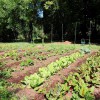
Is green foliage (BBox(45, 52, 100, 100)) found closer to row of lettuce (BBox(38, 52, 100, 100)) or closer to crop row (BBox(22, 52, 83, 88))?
row of lettuce (BBox(38, 52, 100, 100))

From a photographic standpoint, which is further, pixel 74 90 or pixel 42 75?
pixel 42 75

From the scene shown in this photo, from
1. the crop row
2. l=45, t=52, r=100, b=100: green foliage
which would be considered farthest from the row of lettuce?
the crop row

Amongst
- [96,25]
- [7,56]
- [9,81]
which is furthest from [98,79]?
[96,25]

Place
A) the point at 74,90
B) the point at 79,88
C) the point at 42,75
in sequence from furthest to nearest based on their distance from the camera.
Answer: the point at 42,75 → the point at 74,90 → the point at 79,88

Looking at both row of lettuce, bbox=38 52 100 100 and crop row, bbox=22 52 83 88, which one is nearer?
row of lettuce, bbox=38 52 100 100

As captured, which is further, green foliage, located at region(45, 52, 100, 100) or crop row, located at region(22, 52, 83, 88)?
crop row, located at region(22, 52, 83, 88)

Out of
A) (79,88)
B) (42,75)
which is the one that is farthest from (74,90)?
(42,75)

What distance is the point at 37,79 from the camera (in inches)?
299

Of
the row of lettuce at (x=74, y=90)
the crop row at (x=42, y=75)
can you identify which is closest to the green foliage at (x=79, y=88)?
the row of lettuce at (x=74, y=90)

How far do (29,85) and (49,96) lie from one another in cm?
125

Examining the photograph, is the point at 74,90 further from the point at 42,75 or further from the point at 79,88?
the point at 42,75

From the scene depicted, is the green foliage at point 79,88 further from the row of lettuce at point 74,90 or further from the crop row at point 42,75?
the crop row at point 42,75

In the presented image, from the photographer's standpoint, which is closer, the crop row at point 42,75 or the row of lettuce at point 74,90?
the row of lettuce at point 74,90

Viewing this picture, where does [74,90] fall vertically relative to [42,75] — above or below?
below
